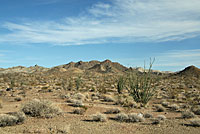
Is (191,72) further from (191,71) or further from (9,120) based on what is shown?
(9,120)

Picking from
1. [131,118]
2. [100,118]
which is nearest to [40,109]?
[100,118]

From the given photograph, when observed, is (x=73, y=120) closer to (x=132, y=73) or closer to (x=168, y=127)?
(x=168, y=127)

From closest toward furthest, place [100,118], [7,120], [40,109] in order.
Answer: [7,120], [100,118], [40,109]

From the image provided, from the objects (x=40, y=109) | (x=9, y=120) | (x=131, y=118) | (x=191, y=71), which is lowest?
(x=131, y=118)

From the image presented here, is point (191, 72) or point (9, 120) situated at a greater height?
point (191, 72)

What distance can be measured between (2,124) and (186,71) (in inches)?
3303

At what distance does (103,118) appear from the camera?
421 inches

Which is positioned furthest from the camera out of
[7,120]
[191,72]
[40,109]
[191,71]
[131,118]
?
[191,71]

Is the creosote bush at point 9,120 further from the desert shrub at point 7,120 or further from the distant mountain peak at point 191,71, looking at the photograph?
the distant mountain peak at point 191,71

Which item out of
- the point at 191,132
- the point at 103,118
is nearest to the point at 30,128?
the point at 103,118

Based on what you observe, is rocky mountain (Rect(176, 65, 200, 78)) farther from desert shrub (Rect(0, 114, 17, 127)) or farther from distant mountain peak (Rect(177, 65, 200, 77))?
desert shrub (Rect(0, 114, 17, 127))

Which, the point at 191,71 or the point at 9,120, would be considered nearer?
the point at 9,120

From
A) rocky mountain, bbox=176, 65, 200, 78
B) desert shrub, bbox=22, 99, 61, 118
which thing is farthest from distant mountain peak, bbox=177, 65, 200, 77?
desert shrub, bbox=22, 99, 61, 118

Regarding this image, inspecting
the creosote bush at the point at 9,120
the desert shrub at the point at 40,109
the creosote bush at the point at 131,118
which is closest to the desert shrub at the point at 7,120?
the creosote bush at the point at 9,120
